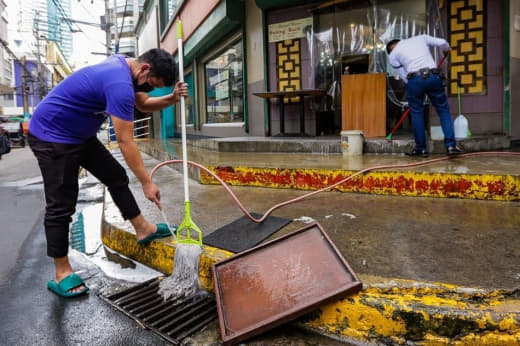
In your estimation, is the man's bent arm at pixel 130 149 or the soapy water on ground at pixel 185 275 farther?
the soapy water on ground at pixel 185 275

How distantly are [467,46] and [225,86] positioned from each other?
637 cm

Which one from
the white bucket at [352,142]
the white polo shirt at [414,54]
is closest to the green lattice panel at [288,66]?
the white bucket at [352,142]

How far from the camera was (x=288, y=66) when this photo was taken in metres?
7.96

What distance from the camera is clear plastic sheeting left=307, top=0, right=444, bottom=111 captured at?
682 centimetres

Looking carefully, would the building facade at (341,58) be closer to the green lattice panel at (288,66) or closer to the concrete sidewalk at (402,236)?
the green lattice panel at (288,66)

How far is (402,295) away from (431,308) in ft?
0.47

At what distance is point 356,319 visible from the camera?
5.68ft

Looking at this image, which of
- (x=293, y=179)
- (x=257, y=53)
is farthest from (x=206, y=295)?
(x=257, y=53)

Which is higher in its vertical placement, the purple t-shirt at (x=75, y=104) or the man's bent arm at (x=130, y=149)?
the purple t-shirt at (x=75, y=104)

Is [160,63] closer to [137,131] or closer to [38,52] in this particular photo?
[137,131]

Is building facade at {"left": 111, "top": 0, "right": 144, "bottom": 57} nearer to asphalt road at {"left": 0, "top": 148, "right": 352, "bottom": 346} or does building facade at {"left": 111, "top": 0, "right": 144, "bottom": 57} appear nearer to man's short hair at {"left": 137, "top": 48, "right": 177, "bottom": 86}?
asphalt road at {"left": 0, "top": 148, "right": 352, "bottom": 346}

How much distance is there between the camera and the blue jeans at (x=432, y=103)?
15.4 ft

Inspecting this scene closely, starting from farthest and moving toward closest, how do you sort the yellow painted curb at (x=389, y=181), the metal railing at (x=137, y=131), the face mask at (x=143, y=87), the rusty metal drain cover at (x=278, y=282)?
the metal railing at (x=137, y=131) < the yellow painted curb at (x=389, y=181) < the face mask at (x=143, y=87) < the rusty metal drain cover at (x=278, y=282)

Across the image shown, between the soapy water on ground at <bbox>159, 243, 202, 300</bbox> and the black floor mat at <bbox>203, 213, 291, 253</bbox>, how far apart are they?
236 mm
